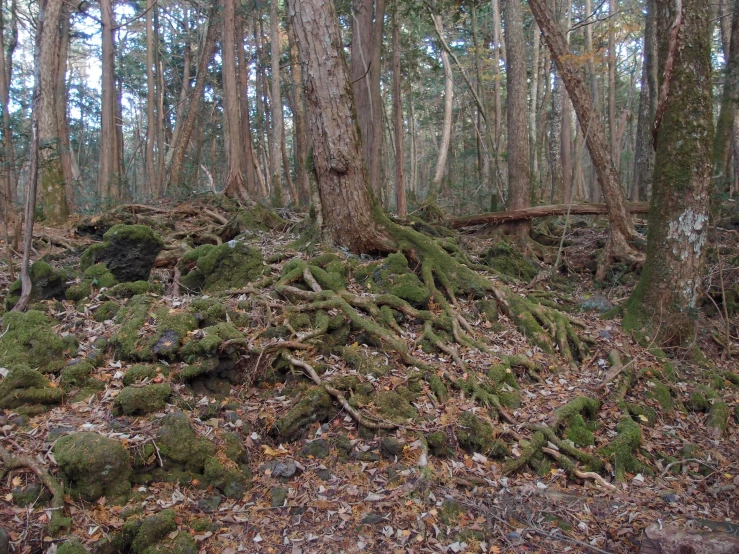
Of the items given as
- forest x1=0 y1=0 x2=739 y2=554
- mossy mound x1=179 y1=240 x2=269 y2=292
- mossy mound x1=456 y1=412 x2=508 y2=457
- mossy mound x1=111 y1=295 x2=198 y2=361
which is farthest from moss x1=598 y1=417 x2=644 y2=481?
mossy mound x1=179 y1=240 x2=269 y2=292

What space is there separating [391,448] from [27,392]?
2.98 metres

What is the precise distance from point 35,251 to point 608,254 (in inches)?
381

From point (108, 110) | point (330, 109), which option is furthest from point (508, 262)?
point (108, 110)

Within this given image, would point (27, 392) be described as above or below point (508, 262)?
below

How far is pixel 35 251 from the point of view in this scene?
27.0 ft

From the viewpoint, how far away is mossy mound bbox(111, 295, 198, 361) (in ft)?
15.8

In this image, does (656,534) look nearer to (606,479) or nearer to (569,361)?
(606,479)

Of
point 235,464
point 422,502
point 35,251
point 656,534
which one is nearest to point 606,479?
point 656,534

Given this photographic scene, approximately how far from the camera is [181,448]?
3.90 metres

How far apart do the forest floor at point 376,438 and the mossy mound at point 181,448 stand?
6 cm

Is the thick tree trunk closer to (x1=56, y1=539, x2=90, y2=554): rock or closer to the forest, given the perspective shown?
the forest

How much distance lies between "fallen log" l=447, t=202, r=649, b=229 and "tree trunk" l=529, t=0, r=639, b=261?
26.9 inches

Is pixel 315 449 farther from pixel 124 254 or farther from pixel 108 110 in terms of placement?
pixel 108 110

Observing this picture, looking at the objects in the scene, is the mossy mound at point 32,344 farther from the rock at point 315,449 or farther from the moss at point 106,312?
the rock at point 315,449
